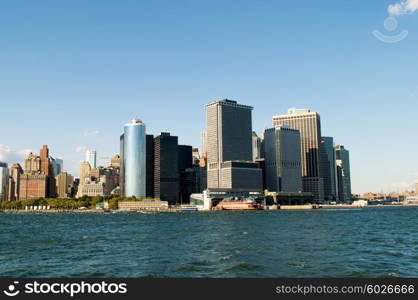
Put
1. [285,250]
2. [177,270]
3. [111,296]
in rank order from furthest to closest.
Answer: [285,250], [177,270], [111,296]

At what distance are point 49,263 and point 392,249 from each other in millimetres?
41550

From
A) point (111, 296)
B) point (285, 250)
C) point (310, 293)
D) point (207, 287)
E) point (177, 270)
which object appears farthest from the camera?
point (285, 250)

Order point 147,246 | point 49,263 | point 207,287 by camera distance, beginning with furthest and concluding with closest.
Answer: point 147,246 → point 49,263 → point 207,287

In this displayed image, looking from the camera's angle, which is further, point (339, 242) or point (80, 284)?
point (339, 242)

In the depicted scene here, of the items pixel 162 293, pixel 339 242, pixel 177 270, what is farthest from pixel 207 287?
pixel 339 242

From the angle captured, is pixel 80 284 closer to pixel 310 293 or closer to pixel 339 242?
pixel 310 293

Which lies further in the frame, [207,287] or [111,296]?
[207,287]

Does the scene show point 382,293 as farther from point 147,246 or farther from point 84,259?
point 147,246

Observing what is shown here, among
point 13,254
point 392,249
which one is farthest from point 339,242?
point 13,254

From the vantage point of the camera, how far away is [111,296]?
1869 cm

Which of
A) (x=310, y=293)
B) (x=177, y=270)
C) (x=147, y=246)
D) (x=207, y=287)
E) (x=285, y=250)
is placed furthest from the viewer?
(x=147, y=246)

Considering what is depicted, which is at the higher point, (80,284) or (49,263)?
(80,284)

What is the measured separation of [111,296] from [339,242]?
172 ft

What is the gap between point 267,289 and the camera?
866 inches
